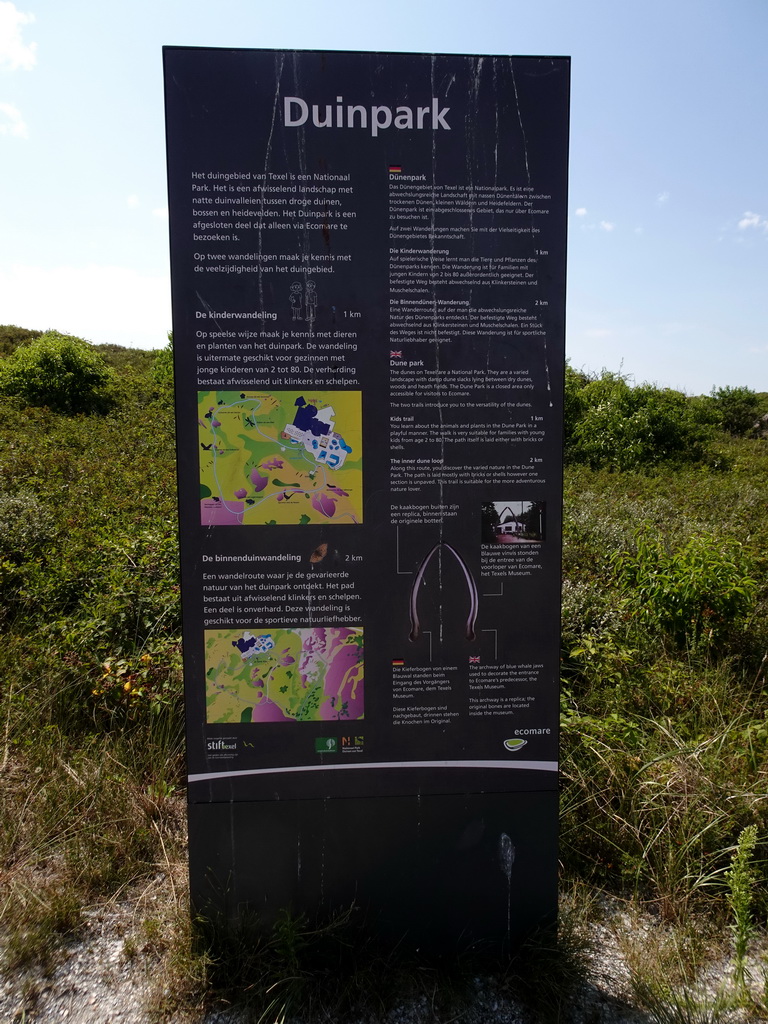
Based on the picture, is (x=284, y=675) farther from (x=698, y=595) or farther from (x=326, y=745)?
(x=698, y=595)

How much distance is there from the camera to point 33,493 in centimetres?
671

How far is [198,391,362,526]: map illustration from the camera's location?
221 cm

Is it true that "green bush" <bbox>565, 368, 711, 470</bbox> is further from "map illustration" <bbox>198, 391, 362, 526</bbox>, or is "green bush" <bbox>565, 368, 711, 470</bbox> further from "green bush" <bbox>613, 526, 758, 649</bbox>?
"map illustration" <bbox>198, 391, 362, 526</bbox>

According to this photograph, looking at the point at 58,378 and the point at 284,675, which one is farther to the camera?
the point at 58,378

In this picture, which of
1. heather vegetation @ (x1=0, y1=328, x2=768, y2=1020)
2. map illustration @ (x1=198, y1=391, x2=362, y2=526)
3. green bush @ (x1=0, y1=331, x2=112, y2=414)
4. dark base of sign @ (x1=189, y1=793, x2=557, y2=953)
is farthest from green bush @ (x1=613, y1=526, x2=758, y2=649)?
green bush @ (x1=0, y1=331, x2=112, y2=414)

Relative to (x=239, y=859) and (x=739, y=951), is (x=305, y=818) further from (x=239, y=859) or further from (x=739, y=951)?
(x=739, y=951)

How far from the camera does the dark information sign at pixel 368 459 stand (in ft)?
7.04

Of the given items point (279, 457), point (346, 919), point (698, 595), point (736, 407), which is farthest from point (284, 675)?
point (736, 407)

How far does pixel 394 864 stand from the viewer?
2.37 meters

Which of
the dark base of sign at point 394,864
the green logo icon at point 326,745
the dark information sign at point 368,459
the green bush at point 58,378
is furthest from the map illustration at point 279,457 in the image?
the green bush at point 58,378

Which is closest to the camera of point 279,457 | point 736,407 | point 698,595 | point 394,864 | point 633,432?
point 279,457

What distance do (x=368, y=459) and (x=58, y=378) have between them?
13.2 metres

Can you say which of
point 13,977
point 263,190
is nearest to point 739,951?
point 13,977

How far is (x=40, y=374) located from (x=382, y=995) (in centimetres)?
1396
